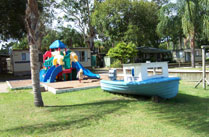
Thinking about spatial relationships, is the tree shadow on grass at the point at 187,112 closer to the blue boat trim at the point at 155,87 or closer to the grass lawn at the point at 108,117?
the grass lawn at the point at 108,117

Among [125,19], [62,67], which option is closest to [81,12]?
[125,19]

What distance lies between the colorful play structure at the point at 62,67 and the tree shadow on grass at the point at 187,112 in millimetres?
Result: 7801

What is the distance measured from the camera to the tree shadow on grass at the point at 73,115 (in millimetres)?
5211

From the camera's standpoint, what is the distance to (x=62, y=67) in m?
14.8

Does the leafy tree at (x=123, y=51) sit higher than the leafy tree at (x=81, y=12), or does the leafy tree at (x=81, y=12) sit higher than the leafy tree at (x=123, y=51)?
the leafy tree at (x=81, y=12)

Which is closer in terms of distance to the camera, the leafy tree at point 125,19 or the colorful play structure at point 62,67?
the colorful play structure at point 62,67

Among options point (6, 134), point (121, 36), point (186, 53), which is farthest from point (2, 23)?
point (186, 53)

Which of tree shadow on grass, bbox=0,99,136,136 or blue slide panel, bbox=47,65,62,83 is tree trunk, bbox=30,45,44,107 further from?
blue slide panel, bbox=47,65,62,83

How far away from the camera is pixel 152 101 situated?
26.7ft

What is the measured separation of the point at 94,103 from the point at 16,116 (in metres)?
2.96

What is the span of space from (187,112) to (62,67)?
10.3 m

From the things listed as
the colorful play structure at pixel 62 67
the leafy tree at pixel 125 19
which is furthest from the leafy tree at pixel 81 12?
the colorful play structure at pixel 62 67

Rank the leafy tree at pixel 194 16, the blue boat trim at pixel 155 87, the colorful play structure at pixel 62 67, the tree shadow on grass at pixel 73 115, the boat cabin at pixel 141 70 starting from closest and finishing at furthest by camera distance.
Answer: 1. the tree shadow on grass at pixel 73 115
2. the blue boat trim at pixel 155 87
3. the boat cabin at pixel 141 70
4. the colorful play structure at pixel 62 67
5. the leafy tree at pixel 194 16

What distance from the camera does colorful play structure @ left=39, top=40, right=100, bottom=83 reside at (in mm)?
14469
